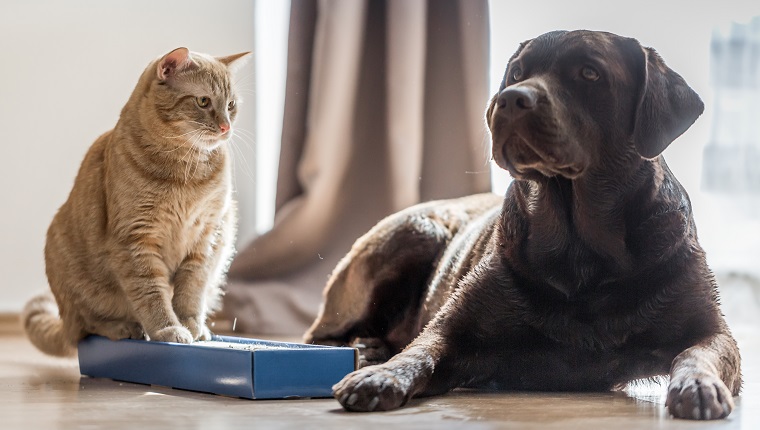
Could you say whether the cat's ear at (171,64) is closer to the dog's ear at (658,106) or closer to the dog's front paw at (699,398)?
the dog's ear at (658,106)

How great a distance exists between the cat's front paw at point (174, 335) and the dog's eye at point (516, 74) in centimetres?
85

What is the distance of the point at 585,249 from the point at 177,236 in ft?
3.05

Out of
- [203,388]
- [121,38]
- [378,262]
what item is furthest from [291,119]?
[203,388]


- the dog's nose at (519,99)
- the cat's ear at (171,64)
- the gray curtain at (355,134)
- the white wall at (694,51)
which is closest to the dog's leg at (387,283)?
the cat's ear at (171,64)

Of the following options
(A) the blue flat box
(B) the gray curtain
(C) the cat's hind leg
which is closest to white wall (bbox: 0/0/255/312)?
(B) the gray curtain

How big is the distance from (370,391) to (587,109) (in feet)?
2.02

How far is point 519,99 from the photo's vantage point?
61.4 inches

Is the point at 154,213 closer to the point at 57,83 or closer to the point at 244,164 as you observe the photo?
the point at 244,164

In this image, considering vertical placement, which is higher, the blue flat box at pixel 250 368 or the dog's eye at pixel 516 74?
the dog's eye at pixel 516 74

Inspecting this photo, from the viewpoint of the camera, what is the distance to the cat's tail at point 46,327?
2.32 metres

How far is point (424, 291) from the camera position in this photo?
2262mm

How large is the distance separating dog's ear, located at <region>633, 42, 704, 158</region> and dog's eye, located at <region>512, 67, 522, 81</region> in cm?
21

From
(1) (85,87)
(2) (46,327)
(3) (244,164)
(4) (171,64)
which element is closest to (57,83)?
(1) (85,87)

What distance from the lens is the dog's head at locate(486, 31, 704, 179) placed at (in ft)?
5.14
